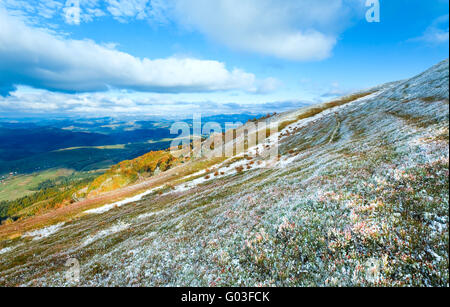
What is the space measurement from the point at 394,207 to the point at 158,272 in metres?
15.5

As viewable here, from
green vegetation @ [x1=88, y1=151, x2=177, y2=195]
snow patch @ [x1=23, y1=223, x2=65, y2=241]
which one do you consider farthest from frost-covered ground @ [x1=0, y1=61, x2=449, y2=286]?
green vegetation @ [x1=88, y1=151, x2=177, y2=195]

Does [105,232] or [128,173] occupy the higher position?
[105,232]

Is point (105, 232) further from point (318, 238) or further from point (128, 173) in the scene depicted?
point (128, 173)

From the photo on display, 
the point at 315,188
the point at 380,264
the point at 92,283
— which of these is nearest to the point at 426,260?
the point at 380,264

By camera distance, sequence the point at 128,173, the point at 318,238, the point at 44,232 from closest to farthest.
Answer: the point at 318,238, the point at 44,232, the point at 128,173

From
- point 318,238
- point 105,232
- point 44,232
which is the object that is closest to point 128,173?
point 44,232

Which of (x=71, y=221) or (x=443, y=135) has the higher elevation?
(x=443, y=135)

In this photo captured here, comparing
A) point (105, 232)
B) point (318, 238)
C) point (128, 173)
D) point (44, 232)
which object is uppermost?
point (318, 238)

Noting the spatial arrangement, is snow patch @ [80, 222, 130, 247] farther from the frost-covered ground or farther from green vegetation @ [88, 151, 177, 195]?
green vegetation @ [88, 151, 177, 195]

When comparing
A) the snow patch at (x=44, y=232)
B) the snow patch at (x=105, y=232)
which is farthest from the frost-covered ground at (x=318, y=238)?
the snow patch at (x=44, y=232)

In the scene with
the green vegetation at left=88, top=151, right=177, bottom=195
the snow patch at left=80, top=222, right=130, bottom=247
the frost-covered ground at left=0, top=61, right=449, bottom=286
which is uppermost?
the frost-covered ground at left=0, top=61, right=449, bottom=286

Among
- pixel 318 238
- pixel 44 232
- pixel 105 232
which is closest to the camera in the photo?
pixel 318 238

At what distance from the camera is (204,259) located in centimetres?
1243
